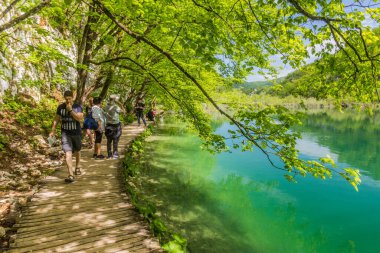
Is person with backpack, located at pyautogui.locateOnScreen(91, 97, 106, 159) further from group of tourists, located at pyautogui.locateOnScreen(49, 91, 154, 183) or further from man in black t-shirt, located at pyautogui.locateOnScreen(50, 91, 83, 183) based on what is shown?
man in black t-shirt, located at pyautogui.locateOnScreen(50, 91, 83, 183)

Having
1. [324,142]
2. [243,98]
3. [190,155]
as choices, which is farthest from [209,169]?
[324,142]

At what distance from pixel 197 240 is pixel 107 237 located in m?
4.04

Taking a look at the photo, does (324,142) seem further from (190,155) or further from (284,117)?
(284,117)

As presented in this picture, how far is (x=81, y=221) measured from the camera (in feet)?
20.1

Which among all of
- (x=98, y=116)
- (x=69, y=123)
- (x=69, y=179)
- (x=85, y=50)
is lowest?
(x=69, y=179)

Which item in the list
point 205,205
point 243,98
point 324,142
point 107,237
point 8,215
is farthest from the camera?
point 324,142

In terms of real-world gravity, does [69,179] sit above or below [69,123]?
below

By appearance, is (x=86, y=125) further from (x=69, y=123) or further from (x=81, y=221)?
(x=81, y=221)

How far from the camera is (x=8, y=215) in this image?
20.9 ft

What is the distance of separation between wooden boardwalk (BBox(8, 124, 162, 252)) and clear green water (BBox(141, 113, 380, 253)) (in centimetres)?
280

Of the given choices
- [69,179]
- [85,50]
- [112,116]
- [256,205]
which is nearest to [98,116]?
[112,116]

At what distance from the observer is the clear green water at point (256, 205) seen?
9.88m

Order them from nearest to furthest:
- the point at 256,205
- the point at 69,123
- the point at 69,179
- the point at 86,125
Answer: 1. the point at 69,123
2. the point at 69,179
3. the point at 86,125
4. the point at 256,205

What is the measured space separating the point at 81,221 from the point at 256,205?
940cm
